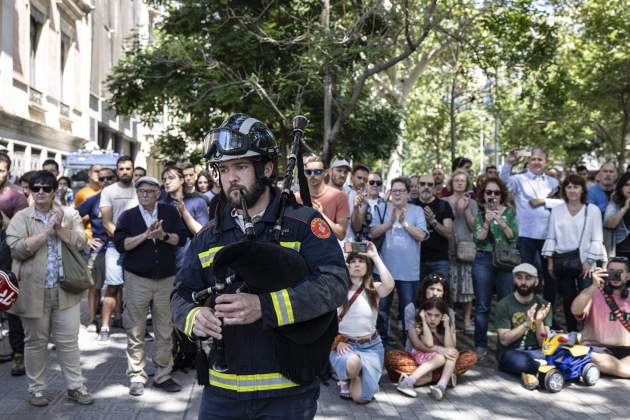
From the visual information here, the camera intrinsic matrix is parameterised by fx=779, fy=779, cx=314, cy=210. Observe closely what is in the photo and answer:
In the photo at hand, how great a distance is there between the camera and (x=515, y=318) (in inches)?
307

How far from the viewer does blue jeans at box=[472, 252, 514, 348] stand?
8406 mm

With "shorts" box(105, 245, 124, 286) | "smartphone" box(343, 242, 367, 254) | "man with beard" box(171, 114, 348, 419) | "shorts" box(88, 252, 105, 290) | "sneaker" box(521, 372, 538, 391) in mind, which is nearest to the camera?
"man with beard" box(171, 114, 348, 419)

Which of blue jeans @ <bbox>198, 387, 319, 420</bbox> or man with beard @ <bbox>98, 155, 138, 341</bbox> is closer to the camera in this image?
blue jeans @ <bbox>198, 387, 319, 420</bbox>

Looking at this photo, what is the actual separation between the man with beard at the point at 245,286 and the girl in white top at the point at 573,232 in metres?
6.14

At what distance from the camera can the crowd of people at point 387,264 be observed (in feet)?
21.2

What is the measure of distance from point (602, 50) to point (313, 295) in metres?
20.5

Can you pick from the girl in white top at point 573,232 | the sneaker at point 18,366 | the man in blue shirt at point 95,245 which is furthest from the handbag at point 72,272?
the girl in white top at point 573,232

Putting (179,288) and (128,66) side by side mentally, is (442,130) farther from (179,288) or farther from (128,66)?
(179,288)

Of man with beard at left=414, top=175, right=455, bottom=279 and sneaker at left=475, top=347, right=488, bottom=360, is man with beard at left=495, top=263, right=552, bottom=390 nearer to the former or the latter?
sneaker at left=475, top=347, right=488, bottom=360

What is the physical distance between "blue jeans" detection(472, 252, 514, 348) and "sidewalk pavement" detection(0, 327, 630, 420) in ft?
2.40

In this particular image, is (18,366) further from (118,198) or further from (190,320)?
(190,320)

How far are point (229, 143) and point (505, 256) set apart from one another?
5.90 metres

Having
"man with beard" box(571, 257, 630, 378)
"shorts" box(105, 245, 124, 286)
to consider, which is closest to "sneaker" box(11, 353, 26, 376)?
"shorts" box(105, 245, 124, 286)

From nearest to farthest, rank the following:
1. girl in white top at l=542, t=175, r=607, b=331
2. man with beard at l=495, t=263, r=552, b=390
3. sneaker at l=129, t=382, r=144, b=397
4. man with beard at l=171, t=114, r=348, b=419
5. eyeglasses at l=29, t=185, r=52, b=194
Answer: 1. man with beard at l=171, t=114, r=348, b=419
2. eyeglasses at l=29, t=185, r=52, b=194
3. sneaker at l=129, t=382, r=144, b=397
4. man with beard at l=495, t=263, r=552, b=390
5. girl in white top at l=542, t=175, r=607, b=331
